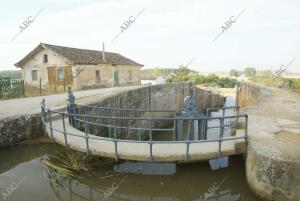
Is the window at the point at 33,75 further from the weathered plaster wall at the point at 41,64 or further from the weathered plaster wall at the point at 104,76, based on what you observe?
the weathered plaster wall at the point at 104,76

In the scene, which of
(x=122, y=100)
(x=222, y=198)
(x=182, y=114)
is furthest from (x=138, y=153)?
(x=122, y=100)

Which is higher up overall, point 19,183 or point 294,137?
point 294,137

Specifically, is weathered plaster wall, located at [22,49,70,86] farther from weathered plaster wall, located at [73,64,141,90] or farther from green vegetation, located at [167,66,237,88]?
green vegetation, located at [167,66,237,88]

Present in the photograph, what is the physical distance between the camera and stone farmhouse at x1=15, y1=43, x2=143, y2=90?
2342 centimetres

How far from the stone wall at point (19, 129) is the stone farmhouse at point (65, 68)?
1398cm

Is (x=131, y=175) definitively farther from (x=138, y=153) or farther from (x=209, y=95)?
(x=209, y=95)

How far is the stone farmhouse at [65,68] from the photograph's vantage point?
76.8 feet

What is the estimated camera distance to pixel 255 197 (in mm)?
5590

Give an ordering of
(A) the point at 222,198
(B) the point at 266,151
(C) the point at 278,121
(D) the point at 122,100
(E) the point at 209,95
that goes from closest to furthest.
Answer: (B) the point at 266,151, (A) the point at 222,198, (C) the point at 278,121, (D) the point at 122,100, (E) the point at 209,95

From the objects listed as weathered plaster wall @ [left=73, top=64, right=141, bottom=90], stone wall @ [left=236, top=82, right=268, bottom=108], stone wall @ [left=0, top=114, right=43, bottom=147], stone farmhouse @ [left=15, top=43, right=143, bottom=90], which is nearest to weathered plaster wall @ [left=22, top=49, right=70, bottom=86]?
stone farmhouse @ [left=15, top=43, right=143, bottom=90]

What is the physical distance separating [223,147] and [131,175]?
2.55 metres

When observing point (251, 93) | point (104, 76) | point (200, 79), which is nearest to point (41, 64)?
point (104, 76)

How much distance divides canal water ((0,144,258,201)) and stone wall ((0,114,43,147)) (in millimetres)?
1073

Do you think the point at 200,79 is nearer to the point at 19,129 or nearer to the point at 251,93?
the point at 251,93
